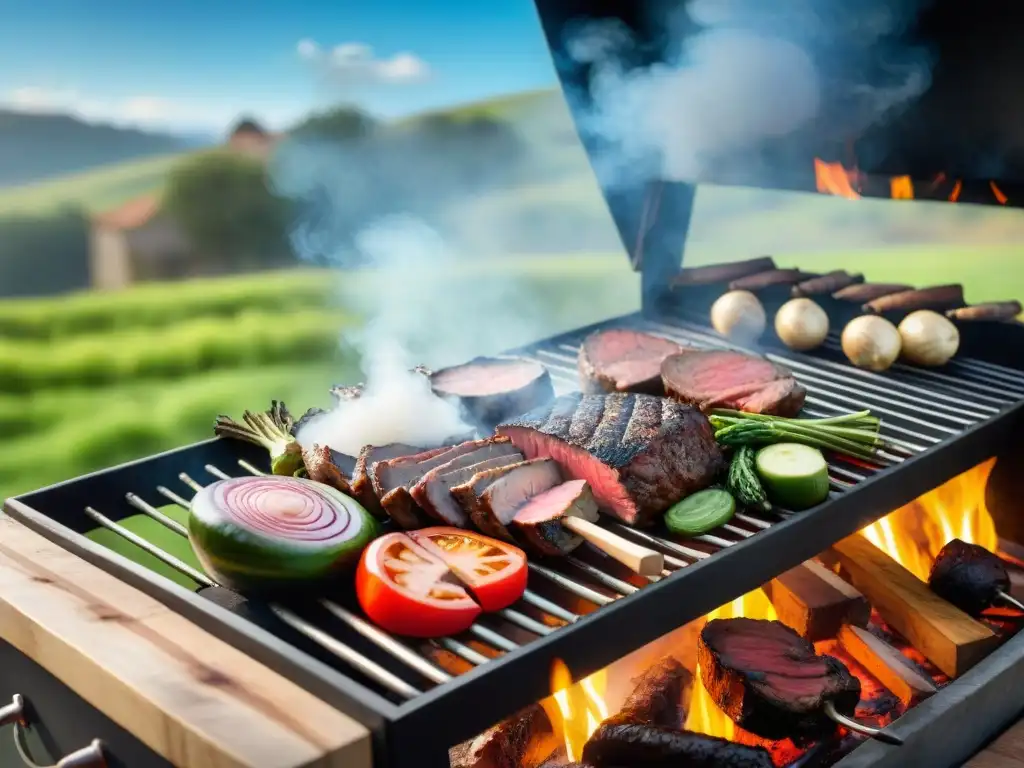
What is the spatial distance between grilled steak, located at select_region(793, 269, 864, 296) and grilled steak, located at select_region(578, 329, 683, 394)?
41.3 inches

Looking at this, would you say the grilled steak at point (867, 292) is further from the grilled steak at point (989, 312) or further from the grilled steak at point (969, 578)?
the grilled steak at point (969, 578)

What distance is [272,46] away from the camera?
8828 millimetres

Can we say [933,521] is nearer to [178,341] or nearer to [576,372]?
[576,372]

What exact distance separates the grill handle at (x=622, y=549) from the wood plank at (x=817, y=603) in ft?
3.56

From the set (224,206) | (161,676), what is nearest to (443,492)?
(161,676)

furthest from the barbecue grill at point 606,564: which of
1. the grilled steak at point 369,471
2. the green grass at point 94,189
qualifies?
the green grass at point 94,189

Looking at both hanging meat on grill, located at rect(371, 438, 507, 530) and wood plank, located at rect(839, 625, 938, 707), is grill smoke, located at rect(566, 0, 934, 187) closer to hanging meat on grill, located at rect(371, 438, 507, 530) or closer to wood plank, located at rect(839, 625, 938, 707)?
wood plank, located at rect(839, 625, 938, 707)

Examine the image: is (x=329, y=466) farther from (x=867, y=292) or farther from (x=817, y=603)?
(x=867, y=292)

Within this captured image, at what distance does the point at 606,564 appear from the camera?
291cm

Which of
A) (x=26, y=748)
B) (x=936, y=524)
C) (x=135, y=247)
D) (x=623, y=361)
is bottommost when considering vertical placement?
(x=936, y=524)

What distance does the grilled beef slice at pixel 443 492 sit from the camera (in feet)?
9.53

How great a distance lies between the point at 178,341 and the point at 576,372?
4.96m

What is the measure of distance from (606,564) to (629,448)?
377mm

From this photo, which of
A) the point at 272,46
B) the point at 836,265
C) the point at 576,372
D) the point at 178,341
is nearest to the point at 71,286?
the point at 178,341
